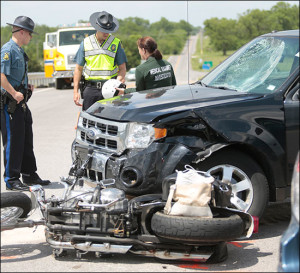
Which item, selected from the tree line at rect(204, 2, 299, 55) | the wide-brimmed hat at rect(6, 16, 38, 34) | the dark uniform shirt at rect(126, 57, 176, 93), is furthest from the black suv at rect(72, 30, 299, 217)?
Answer: the tree line at rect(204, 2, 299, 55)

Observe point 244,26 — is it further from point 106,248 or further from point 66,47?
point 106,248

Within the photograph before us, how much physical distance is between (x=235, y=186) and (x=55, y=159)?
477 cm

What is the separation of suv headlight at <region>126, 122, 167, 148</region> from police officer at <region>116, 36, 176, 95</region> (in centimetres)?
195

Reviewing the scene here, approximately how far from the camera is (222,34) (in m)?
168

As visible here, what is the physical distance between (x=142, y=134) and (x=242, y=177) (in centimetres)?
97

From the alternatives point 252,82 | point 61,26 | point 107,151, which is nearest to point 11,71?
point 107,151

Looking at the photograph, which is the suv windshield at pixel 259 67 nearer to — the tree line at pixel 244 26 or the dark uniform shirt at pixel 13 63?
the dark uniform shirt at pixel 13 63

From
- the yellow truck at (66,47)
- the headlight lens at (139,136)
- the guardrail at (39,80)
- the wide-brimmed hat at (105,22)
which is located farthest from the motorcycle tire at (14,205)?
the guardrail at (39,80)

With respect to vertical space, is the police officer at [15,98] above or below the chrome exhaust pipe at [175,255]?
above

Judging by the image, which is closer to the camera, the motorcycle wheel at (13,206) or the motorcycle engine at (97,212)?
the motorcycle engine at (97,212)

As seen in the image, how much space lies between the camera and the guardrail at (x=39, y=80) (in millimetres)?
33844

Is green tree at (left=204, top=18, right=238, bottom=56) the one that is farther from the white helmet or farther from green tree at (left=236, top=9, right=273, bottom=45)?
the white helmet

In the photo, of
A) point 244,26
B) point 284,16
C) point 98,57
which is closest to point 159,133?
point 98,57

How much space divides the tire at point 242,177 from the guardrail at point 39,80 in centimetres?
2937
